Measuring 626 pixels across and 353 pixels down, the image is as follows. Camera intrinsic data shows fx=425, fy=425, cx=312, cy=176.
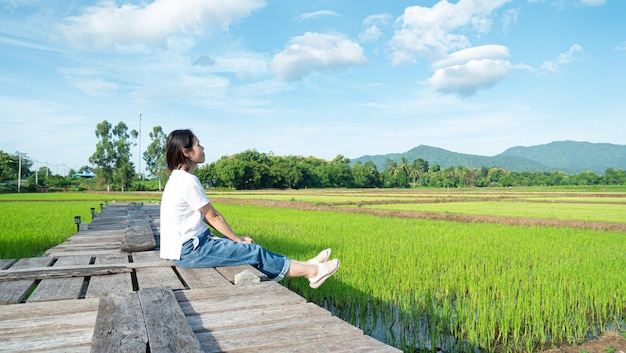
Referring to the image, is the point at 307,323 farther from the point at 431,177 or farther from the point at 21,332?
the point at 431,177

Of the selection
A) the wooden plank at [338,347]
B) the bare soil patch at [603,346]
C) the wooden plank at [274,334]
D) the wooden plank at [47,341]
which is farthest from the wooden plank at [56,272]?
the bare soil patch at [603,346]

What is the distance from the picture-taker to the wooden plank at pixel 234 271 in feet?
8.09

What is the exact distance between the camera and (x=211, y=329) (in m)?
1.60

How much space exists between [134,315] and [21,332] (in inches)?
14.9

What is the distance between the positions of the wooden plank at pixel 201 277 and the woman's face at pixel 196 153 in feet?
2.40

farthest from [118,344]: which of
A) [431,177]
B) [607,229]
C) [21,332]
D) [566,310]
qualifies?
[431,177]

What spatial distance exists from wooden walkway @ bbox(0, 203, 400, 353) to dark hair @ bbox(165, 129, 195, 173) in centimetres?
77

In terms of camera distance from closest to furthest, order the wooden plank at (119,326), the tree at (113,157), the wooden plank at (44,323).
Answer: the wooden plank at (119,326) → the wooden plank at (44,323) → the tree at (113,157)

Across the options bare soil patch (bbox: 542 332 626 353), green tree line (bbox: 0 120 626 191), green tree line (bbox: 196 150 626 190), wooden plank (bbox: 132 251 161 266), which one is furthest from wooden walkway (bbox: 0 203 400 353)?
green tree line (bbox: 196 150 626 190)

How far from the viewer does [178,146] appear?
289cm

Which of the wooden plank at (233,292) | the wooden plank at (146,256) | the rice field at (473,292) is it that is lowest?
the rice field at (473,292)

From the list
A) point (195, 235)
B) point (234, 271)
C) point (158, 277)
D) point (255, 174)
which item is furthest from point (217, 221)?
point (255, 174)

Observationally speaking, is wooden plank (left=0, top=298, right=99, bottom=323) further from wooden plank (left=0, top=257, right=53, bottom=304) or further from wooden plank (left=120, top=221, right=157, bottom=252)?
wooden plank (left=120, top=221, right=157, bottom=252)

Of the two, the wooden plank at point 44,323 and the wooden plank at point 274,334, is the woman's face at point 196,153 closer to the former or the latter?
the wooden plank at point 44,323
